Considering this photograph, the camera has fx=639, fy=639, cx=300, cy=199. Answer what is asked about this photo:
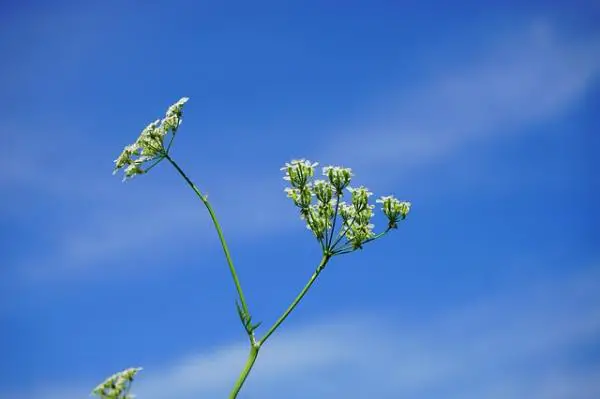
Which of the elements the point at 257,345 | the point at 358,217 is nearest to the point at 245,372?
the point at 257,345

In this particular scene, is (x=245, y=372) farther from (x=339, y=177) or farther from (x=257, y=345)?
(x=339, y=177)

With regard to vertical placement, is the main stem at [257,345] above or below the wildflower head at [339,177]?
below

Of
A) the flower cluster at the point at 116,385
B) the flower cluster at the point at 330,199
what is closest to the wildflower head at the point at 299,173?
the flower cluster at the point at 330,199

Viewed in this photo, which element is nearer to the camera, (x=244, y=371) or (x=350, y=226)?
(x=244, y=371)

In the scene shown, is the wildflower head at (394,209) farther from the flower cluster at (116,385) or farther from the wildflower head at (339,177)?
the flower cluster at (116,385)

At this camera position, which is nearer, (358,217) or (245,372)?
(245,372)

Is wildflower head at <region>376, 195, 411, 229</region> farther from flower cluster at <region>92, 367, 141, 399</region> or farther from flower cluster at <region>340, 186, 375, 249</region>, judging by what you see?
flower cluster at <region>92, 367, 141, 399</region>

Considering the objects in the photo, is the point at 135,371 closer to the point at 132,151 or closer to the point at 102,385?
the point at 102,385

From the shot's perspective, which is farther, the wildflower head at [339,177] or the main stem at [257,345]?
the wildflower head at [339,177]

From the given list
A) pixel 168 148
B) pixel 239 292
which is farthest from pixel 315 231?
pixel 168 148
